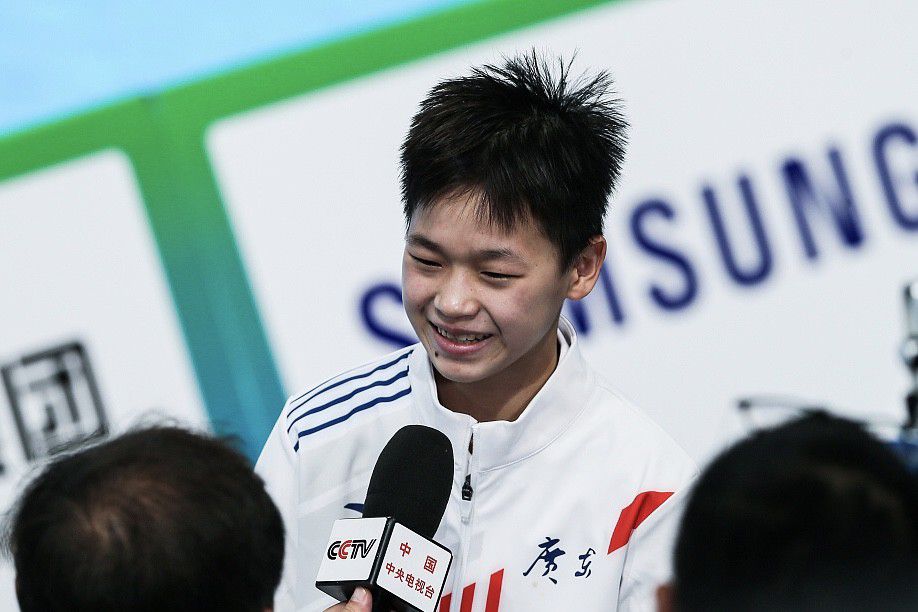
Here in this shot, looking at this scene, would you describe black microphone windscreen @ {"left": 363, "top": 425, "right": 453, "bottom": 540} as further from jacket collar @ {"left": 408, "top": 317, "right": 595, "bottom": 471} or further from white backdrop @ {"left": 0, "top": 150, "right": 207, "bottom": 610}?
white backdrop @ {"left": 0, "top": 150, "right": 207, "bottom": 610}

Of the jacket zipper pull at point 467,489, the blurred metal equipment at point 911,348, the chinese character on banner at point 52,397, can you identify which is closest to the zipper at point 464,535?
the jacket zipper pull at point 467,489

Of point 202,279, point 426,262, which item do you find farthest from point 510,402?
point 202,279

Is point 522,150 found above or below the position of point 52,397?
above

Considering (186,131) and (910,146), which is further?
(910,146)

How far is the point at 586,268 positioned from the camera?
139 cm

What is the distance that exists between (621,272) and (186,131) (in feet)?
2.85

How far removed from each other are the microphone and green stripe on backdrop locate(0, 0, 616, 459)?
96 cm

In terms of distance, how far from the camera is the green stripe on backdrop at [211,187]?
6.73 ft

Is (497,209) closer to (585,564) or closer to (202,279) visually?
(585,564)

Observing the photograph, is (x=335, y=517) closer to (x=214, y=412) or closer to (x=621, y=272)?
(x=214, y=412)

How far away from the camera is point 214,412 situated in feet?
6.82

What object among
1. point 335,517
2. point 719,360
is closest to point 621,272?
point 719,360

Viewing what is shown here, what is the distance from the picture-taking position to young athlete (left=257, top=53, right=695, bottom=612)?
127 centimetres

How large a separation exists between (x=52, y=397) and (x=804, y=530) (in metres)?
1.65
